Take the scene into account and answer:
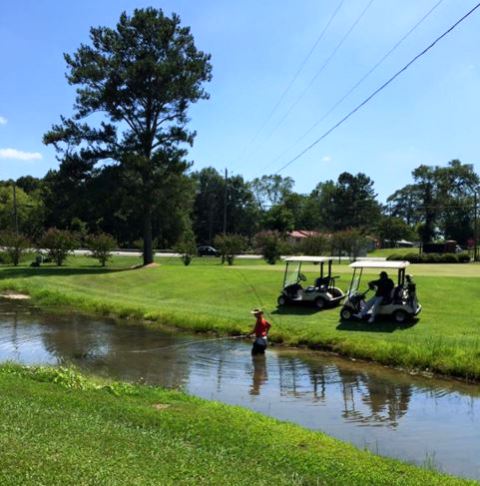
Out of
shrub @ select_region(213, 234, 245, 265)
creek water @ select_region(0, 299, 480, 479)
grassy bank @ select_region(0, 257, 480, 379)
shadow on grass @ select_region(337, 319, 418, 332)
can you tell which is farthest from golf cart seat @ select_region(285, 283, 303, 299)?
shrub @ select_region(213, 234, 245, 265)

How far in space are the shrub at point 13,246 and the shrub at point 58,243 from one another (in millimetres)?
1917

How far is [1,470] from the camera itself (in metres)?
5.85

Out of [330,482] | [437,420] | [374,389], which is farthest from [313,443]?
[374,389]

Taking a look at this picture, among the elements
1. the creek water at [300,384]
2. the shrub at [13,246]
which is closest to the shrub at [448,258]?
the shrub at [13,246]

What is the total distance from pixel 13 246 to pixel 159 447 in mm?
46553

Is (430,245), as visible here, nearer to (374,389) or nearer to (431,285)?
(431,285)

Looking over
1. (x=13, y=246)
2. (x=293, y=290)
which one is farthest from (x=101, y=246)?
(x=293, y=290)

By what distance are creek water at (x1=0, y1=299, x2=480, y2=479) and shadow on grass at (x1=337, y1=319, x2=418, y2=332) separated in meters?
2.76

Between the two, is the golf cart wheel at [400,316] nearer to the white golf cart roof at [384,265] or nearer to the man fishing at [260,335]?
the white golf cart roof at [384,265]

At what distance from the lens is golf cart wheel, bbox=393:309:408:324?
68.7 feet

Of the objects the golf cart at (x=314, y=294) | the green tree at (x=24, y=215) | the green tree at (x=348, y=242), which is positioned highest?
the green tree at (x=24, y=215)

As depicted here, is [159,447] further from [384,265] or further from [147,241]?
[147,241]

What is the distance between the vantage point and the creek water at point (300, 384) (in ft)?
33.0

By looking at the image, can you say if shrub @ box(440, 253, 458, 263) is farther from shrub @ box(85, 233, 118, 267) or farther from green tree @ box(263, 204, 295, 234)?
green tree @ box(263, 204, 295, 234)
